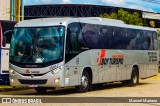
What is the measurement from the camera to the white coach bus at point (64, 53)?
667 inches

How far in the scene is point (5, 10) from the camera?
31.8 m

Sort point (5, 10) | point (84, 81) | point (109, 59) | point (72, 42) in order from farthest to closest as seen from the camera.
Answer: point (5, 10) → point (109, 59) → point (84, 81) → point (72, 42)

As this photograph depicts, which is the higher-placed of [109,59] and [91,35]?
[91,35]

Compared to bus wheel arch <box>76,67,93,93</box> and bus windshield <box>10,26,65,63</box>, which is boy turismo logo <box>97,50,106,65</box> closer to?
bus wheel arch <box>76,67,93,93</box>

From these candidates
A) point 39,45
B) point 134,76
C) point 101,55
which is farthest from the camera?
point 134,76

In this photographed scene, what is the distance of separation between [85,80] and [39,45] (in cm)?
262

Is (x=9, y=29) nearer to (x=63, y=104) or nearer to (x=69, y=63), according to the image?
(x=69, y=63)

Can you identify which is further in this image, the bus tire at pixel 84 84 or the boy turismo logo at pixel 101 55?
the boy turismo logo at pixel 101 55

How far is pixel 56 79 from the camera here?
661 inches

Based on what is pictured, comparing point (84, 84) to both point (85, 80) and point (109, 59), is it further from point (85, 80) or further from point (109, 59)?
point (109, 59)

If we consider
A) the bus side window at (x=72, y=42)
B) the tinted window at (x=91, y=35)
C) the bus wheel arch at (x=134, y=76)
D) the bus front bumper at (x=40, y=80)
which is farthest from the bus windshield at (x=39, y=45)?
the bus wheel arch at (x=134, y=76)

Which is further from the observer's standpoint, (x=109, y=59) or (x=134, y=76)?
(x=134, y=76)

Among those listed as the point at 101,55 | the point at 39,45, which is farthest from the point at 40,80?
the point at 101,55

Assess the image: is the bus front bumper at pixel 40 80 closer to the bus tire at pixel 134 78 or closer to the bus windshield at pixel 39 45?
the bus windshield at pixel 39 45
